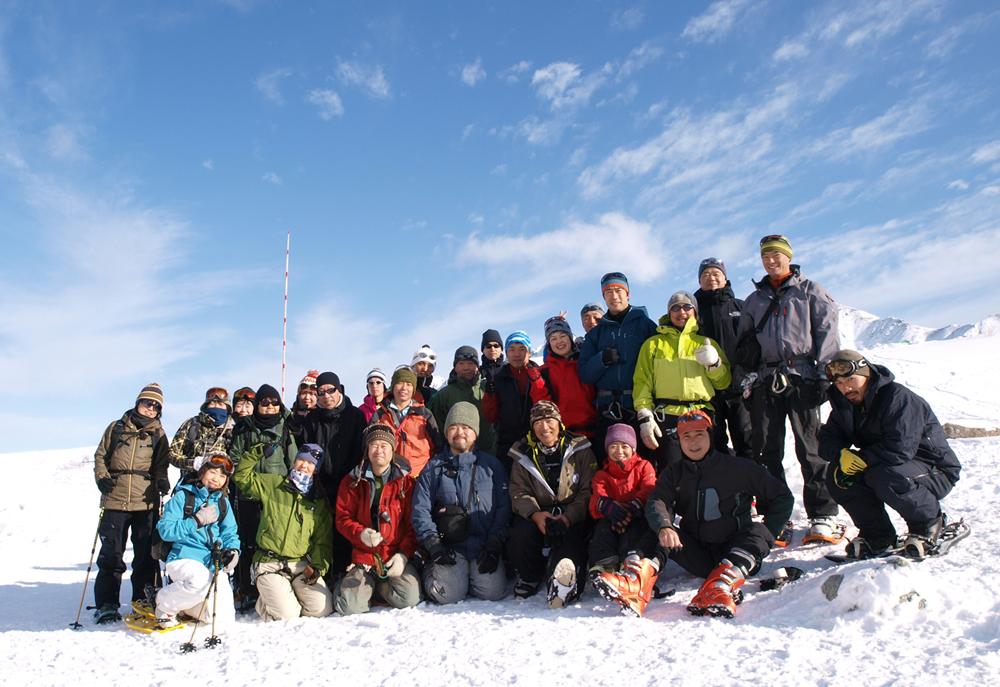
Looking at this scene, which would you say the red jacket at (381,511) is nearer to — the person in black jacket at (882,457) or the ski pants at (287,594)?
the ski pants at (287,594)

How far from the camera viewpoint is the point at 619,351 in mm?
6133

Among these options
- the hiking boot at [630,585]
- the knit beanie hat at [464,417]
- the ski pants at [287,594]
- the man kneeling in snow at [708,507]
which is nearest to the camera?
the hiking boot at [630,585]

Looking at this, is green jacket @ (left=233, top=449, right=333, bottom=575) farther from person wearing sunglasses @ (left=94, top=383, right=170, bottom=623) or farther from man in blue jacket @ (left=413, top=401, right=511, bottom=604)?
person wearing sunglasses @ (left=94, top=383, right=170, bottom=623)

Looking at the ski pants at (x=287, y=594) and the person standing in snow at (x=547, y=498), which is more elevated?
the person standing in snow at (x=547, y=498)

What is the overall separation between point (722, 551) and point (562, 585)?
4.09 feet

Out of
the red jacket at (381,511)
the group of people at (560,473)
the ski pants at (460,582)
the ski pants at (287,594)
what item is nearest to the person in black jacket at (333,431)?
the group of people at (560,473)

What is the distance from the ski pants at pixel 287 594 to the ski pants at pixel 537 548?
5.32 feet

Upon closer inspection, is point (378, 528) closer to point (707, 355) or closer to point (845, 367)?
point (707, 355)

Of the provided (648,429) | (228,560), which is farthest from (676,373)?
(228,560)

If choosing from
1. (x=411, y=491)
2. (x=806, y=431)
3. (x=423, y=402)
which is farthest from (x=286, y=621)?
(x=806, y=431)

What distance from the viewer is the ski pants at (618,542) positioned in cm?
488

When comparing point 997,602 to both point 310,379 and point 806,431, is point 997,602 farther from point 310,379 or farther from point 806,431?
point 310,379

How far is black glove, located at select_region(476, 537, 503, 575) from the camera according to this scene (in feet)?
17.6

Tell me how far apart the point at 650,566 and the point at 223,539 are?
3.57 metres
